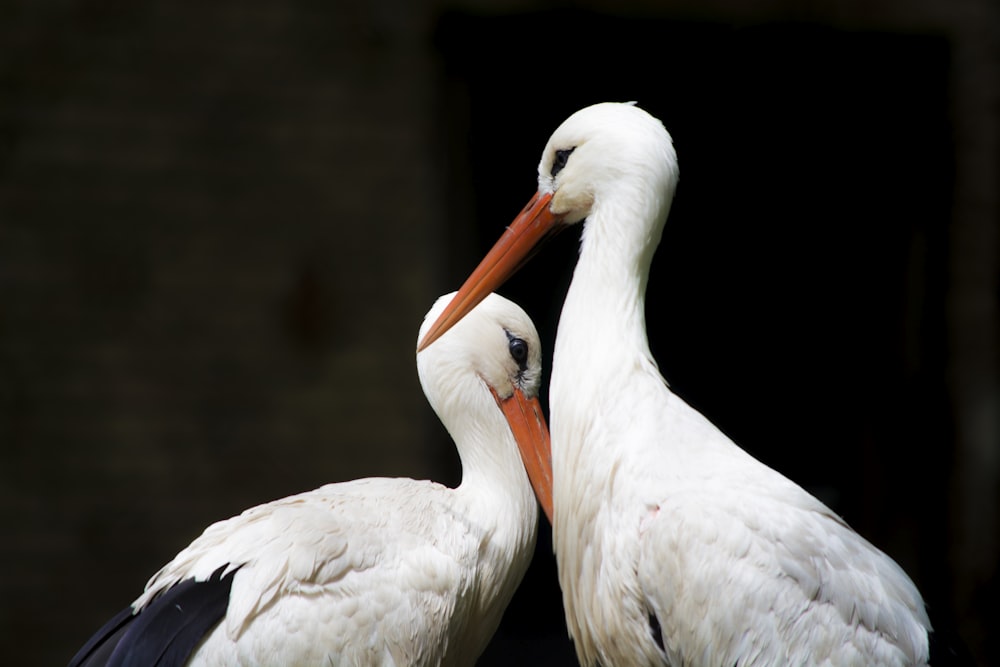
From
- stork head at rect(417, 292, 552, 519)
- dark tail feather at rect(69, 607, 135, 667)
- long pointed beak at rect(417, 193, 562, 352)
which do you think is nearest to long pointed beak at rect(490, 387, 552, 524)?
stork head at rect(417, 292, 552, 519)

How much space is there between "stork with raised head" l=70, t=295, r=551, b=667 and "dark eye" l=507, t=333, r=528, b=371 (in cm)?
3

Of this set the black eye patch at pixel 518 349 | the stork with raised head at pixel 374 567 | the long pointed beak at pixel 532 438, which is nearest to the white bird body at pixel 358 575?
the stork with raised head at pixel 374 567

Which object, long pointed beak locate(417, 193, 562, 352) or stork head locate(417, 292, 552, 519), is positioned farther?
stork head locate(417, 292, 552, 519)

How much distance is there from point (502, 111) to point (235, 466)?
1.80 meters

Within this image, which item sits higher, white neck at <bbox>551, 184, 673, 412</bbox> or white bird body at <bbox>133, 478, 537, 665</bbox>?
white neck at <bbox>551, 184, 673, 412</bbox>

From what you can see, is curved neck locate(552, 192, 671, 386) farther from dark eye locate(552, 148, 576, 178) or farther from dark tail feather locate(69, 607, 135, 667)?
dark tail feather locate(69, 607, 135, 667)

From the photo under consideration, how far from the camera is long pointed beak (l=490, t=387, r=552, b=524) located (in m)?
2.62

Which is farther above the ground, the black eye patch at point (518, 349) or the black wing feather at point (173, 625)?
the black eye patch at point (518, 349)

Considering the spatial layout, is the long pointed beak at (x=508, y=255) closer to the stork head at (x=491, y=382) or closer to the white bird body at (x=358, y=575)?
the stork head at (x=491, y=382)

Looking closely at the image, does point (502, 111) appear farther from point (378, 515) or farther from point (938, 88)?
point (378, 515)

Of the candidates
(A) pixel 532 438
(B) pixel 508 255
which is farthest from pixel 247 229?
(B) pixel 508 255

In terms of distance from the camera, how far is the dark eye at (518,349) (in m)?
2.66

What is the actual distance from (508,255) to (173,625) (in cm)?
97

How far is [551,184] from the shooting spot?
7.58 feet
